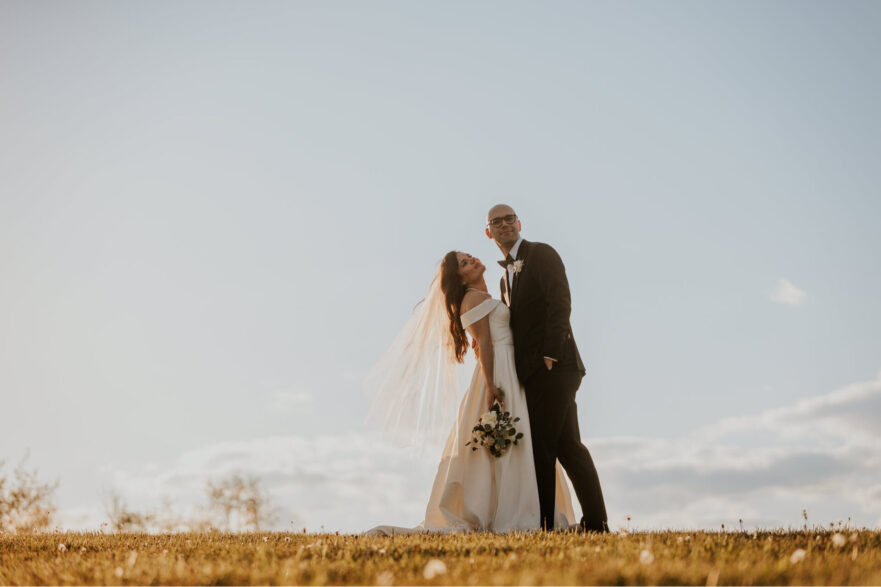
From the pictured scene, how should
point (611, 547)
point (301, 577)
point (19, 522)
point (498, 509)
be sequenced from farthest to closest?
point (19, 522) < point (498, 509) < point (611, 547) < point (301, 577)

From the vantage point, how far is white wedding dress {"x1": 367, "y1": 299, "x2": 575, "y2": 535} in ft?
28.6

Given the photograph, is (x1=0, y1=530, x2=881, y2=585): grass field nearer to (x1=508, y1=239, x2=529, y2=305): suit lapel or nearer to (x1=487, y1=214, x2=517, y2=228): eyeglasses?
(x1=508, y1=239, x2=529, y2=305): suit lapel

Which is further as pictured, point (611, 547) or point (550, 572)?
point (611, 547)

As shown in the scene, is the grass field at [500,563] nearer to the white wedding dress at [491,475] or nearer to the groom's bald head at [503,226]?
the white wedding dress at [491,475]

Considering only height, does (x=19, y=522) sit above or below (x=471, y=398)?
below

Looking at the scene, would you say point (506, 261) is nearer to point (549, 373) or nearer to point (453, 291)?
point (453, 291)

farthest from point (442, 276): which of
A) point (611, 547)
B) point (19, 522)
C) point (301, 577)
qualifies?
point (19, 522)

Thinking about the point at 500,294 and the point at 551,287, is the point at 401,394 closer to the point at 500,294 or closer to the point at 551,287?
the point at 500,294

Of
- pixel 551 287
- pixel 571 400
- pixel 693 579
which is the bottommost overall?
pixel 693 579

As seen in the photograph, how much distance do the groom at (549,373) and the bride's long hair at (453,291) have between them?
2.20ft

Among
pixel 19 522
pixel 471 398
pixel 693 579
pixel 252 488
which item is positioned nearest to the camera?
pixel 693 579

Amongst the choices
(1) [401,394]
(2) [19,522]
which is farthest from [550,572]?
(2) [19,522]

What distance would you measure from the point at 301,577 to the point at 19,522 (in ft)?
53.4

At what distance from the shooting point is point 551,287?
28.9 feet
